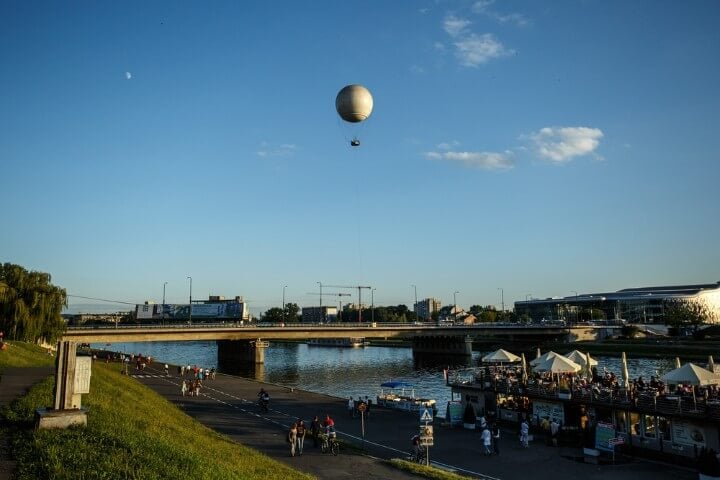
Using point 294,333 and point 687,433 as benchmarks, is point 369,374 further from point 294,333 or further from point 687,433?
point 687,433

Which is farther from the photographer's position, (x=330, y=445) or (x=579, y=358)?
(x=579, y=358)

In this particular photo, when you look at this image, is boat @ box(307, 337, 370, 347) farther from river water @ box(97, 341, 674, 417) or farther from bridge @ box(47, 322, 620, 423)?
river water @ box(97, 341, 674, 417)

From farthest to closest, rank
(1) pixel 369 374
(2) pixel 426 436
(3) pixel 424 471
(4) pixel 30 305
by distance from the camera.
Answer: (1) pixel 369 374 < (4) pixel 30 305 < (2) pixel 426 436 < (3) pixel 424 471

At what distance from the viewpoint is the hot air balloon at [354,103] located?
39656mm

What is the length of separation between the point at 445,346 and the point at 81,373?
11740 cm

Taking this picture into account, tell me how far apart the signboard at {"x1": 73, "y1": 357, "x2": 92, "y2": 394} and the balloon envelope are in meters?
28.4

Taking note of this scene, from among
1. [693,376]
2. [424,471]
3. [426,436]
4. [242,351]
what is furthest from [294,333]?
[424,471]

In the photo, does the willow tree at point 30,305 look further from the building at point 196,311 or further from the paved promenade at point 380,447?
the building at point 196,311

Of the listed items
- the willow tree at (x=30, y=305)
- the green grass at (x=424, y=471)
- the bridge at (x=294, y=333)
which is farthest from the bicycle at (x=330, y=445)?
the willow tree at (x=30, y=305)

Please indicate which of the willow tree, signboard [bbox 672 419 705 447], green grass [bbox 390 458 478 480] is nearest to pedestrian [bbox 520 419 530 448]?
signboard [bbox 672 419 705 447]

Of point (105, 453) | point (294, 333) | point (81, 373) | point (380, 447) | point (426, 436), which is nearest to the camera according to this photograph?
point (105, 453)

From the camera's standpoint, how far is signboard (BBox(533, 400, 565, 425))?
34875mm

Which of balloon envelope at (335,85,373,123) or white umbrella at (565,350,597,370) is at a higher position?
balloon envelope at (335,85,373,123)

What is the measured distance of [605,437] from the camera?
2909cm
